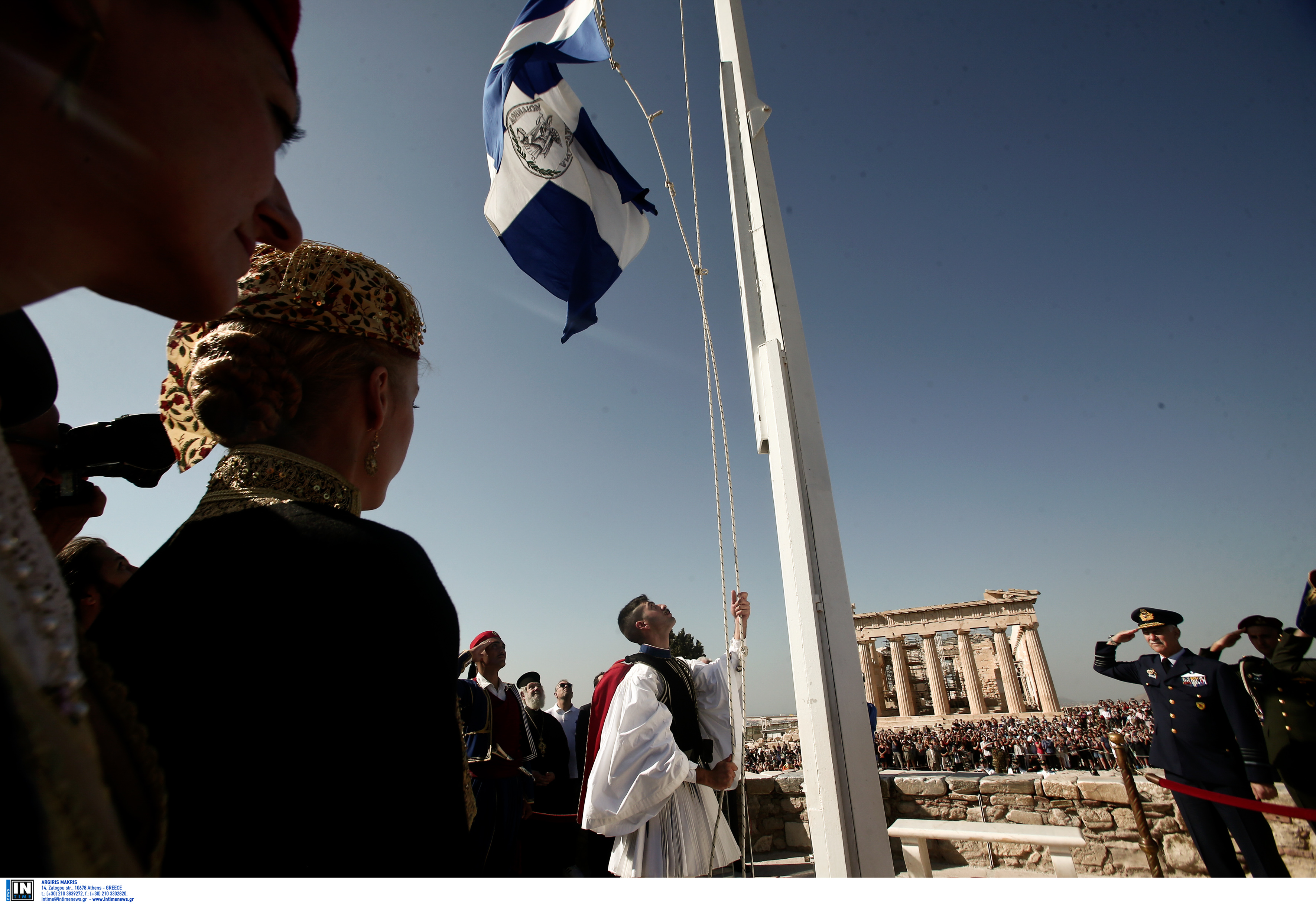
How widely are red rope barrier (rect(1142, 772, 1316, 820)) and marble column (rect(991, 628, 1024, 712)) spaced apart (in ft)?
97.0

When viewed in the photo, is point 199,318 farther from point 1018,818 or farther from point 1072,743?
point 1072,743

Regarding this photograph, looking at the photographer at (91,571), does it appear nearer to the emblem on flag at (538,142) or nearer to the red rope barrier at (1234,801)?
the emblem on flag at (538,142)

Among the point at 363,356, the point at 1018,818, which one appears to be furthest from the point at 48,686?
the point at 1018,818

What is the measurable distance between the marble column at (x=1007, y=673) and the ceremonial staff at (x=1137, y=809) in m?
29.1

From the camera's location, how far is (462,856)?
77 cm

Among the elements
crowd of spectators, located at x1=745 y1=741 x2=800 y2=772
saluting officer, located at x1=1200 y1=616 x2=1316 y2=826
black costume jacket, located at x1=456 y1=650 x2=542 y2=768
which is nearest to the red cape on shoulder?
black costume jacket, located at x1=456 y1=650 x2=542 y2=768

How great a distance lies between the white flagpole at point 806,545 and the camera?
1.81 meters

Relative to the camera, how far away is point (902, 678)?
1254 inches

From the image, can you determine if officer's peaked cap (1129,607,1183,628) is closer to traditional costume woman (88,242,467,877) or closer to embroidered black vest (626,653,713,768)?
embroidered black vest (626,653,713,768)

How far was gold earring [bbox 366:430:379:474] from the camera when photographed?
1062 mm

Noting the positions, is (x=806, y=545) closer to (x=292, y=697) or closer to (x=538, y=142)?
(x=292, y=697)

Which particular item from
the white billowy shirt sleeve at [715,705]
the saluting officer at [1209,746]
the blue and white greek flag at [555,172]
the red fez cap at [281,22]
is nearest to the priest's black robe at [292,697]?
the red fez cap at [281,22]

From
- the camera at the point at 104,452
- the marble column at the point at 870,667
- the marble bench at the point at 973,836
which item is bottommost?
the marble bench at the point at 973,836

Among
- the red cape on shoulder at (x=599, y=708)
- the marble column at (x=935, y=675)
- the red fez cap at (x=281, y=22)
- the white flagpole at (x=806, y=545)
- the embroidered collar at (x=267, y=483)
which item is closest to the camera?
the red fez cap at (x=281, y=22)
